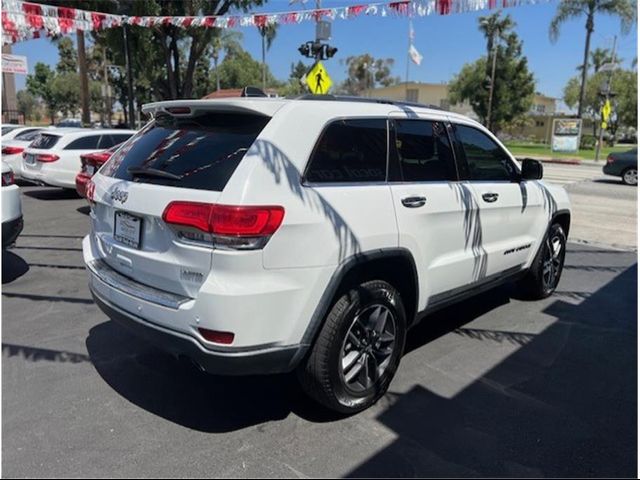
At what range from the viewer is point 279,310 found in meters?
2.79

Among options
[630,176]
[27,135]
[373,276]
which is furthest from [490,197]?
[630,176]

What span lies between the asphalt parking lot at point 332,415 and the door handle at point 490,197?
122 cm

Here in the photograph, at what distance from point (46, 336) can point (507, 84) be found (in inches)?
1927

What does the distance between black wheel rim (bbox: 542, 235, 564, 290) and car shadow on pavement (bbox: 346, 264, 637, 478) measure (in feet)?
3.37

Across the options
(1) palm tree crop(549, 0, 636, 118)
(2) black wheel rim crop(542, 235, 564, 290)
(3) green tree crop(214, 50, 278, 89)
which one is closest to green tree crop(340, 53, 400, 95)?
Answer: (3) green tree crop(214, 50, 278, 89)

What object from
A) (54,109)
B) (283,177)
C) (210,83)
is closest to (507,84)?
(210,83)

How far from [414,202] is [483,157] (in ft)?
4.27

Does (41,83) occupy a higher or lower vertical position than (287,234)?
higher

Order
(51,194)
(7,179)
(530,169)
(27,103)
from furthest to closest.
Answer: (27,103)
(51,194)
(7,179)
(530,169)

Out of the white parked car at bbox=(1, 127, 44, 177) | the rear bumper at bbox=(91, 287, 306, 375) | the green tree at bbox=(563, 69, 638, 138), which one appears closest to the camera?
the rear bumper at bbox=(91, 287, 306, 375)

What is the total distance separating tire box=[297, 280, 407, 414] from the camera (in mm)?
3062

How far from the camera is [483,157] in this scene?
4438 mm

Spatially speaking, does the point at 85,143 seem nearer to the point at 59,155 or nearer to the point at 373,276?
the point at 59,155

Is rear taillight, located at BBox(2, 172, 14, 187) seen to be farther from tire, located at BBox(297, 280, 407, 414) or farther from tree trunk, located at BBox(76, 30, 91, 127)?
tree trunk, located at BBox(76, 30, 91, 127)
